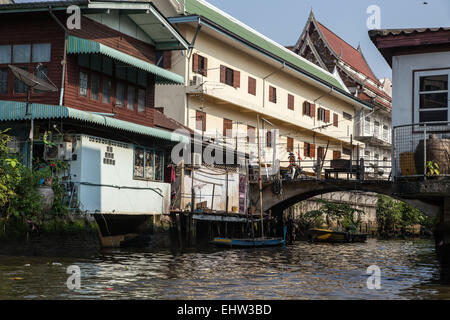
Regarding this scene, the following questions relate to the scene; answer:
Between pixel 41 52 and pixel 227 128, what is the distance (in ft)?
50.6

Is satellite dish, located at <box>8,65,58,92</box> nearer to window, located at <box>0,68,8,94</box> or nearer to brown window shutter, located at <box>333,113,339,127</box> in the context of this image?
window, located at <box>0,68,8,94</box>

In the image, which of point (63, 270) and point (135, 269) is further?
point (135, 269)

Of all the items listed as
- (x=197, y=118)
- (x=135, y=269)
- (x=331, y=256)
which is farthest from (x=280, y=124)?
(x=135, y=269)

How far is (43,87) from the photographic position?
23.5 meters

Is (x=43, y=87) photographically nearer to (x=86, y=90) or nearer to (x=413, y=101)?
(x=86, y=90)

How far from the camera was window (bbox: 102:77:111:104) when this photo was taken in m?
26.3

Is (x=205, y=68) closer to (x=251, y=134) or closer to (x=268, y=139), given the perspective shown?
(x=251, y=134)

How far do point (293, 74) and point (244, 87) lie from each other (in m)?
5.96

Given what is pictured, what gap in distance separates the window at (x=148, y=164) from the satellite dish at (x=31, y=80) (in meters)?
5.45

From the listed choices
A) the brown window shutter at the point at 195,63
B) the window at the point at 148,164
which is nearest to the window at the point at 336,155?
the brown window shutter at the point at 195,63

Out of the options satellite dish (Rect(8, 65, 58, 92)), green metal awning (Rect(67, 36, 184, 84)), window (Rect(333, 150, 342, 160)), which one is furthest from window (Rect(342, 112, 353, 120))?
satellite dish (Rect(8, 65, 58, 92))

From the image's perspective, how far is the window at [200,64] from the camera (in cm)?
3500

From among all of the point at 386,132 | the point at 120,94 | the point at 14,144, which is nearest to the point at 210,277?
the point at 14,144

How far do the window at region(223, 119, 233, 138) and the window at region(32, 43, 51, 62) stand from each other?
49.2 ft
